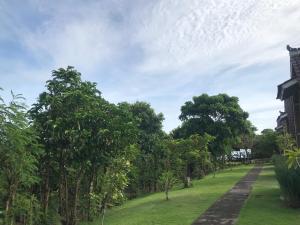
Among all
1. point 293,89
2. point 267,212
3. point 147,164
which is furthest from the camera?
point 147,164

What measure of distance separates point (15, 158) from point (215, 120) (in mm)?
36221

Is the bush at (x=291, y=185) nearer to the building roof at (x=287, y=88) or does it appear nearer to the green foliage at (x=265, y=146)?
the building roof at (x=287, y=88)

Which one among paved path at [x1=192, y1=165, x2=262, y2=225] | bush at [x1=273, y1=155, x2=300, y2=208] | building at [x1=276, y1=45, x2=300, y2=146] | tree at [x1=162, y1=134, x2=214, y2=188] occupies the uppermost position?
building at [x1=276, y1=45, x2=300, y2=146]

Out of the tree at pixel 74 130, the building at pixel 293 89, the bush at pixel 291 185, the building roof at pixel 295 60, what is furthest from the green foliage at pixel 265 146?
the tree at pixel 74 130

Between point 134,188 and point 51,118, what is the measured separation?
15.8 m

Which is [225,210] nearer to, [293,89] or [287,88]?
[287,88]

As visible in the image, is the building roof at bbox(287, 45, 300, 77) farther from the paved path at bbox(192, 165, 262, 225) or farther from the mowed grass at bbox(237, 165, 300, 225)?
the mowed grass at bbox(237, 165, 300, 225)

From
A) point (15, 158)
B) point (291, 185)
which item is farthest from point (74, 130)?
point (291, 185)

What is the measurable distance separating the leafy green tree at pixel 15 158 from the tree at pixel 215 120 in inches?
1264

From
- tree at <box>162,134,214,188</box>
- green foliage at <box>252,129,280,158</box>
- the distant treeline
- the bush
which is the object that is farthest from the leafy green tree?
green foliage at <box>252,129,280,158</box>

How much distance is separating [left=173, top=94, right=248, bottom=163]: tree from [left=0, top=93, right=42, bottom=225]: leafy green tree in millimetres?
32107

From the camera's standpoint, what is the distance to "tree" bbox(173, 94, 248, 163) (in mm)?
45094

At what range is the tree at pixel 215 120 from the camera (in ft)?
148

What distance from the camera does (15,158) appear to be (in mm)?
11867
